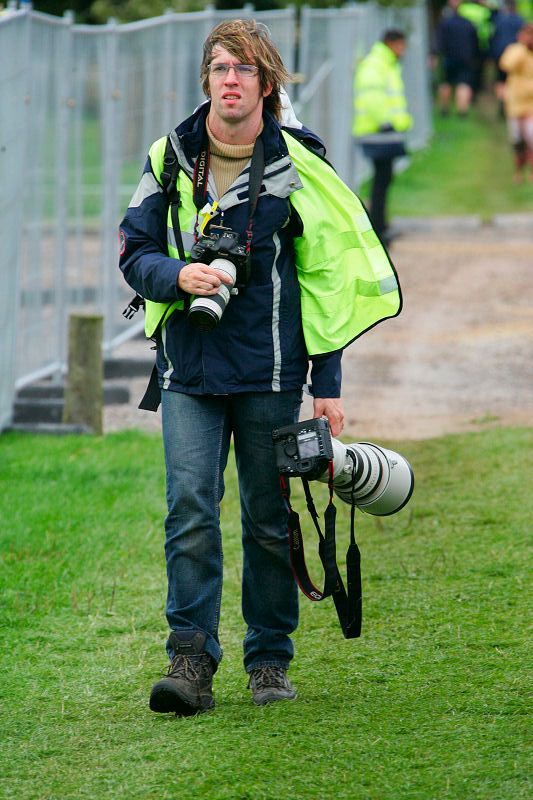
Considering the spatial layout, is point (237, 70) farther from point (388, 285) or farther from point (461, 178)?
point (461, 178)

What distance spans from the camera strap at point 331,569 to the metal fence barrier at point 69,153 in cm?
406

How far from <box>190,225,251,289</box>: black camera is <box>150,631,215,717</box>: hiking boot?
1.08 metres

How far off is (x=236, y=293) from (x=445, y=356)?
6466mm

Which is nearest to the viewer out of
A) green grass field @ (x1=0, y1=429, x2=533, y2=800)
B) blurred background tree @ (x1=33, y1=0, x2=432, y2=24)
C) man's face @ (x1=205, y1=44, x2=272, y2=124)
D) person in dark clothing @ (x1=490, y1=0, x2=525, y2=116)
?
green grass field @ (x1=0, y1=429, x2=533, y2=800)

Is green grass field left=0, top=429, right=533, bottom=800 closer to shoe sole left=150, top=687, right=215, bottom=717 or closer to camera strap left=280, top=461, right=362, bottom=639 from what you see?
shoe sole left=150, top=687, right=215, bottom=717

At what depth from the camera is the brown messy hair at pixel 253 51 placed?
4.09 metres

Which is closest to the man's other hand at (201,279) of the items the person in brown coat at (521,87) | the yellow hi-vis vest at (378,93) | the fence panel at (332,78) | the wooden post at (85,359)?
the wooden post at (85,359)

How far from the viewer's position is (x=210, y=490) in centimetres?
419

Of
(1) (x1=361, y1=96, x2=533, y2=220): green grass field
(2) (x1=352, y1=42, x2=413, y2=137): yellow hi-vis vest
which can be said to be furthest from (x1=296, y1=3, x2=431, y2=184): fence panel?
(1) (x1=361, y1=96, x2=533, y2=220): green grass field

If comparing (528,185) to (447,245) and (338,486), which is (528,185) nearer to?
(447,245)

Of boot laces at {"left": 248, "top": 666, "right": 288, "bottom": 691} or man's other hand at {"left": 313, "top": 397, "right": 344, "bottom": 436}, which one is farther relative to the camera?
boot laces at {"left": 248, "top": 666, "right": 288, "bottom": 691}

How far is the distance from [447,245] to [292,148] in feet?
37.9

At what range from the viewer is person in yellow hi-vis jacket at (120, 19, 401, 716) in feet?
13.4

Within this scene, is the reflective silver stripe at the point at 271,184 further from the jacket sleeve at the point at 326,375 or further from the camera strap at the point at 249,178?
the jacket sleeve at the point at 326,375
